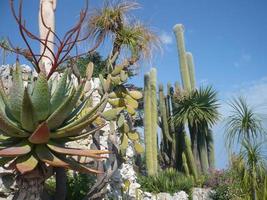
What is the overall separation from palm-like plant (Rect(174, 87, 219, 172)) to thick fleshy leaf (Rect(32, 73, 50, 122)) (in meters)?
11.9

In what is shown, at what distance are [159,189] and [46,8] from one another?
25.0ft

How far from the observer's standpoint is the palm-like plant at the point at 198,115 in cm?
1423

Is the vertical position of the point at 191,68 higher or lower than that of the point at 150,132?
higher

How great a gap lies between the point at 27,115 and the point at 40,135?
190 mm

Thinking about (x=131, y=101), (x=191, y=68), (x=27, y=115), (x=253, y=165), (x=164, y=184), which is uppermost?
(x=191, y=68)

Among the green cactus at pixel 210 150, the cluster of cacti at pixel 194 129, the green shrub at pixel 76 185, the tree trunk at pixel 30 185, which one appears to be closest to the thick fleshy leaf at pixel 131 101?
the green shrub at pixel 76 185

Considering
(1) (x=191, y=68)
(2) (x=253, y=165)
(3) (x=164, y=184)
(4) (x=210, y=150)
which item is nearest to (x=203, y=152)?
(4) (x=210, y=150)

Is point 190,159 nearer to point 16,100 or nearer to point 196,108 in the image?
point 196,108

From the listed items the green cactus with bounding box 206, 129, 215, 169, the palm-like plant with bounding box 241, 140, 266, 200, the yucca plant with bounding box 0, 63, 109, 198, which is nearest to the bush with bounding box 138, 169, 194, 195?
the green cactus with bounding box 206, 129, 215, 169

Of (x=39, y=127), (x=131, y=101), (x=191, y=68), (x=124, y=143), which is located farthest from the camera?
(x=191, y=68)

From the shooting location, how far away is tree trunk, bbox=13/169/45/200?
231cm

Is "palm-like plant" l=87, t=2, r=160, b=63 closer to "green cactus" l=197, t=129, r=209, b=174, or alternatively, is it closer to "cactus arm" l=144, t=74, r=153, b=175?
"cactus arm" l=144, t=74, r=153, b=175

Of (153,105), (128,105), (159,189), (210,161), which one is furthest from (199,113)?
(128,105)

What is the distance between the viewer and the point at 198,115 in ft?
46.9
